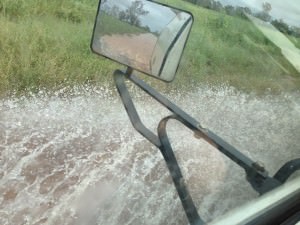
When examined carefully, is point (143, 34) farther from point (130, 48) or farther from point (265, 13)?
point (265, 13)

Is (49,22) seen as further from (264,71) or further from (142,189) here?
(142,189)

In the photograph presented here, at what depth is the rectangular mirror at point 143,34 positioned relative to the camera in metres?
1.30

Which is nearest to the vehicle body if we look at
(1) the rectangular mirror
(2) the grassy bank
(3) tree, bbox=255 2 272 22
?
(1) the rectangular mirror

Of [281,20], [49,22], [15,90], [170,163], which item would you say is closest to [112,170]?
[170,163]

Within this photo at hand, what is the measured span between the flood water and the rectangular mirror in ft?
1.24

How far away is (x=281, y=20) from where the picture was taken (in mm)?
1951

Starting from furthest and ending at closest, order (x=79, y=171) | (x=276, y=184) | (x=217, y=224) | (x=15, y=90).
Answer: (x=15, y=90)
(x=79, y=171)
(x=276, y=184)
(x=217, y=224)

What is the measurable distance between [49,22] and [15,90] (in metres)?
0.68

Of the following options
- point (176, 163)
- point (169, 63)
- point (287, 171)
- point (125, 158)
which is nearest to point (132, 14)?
point (169, 63)

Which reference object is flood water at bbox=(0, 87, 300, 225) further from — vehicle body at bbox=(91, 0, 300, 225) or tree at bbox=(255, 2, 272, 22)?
tree at bbox=(255, 2, 272, 22)

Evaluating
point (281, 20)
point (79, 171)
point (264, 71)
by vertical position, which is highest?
point (281, 20)

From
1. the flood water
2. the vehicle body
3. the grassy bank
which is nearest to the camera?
the vehicle body

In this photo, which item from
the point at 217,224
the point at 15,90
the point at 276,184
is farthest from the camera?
the point at 15,90

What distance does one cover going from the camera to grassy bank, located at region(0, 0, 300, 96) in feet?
6.84
